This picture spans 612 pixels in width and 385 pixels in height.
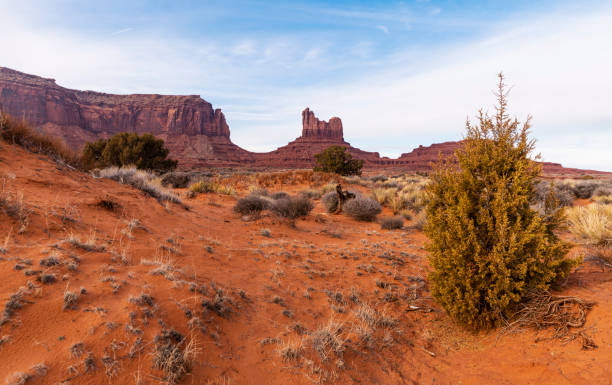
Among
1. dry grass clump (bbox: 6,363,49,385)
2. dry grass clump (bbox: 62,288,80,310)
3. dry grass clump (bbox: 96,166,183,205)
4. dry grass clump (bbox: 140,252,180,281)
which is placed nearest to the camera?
dry grass clump (bbox: 6,363,49,385)

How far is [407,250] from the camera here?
814cm

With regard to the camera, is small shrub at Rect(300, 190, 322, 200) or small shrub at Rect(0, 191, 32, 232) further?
small shrub at Rect(300, 190, 322, 200)

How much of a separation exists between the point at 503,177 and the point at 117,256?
541cm

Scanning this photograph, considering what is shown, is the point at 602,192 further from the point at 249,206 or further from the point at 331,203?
the point at 249,206

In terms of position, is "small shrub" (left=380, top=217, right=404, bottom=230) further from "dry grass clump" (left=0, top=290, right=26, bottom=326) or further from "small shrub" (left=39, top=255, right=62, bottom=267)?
"dry grass clump" (left=0, top=290, right=26, bottom=326)

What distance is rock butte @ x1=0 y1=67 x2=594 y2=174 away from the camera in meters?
93.1

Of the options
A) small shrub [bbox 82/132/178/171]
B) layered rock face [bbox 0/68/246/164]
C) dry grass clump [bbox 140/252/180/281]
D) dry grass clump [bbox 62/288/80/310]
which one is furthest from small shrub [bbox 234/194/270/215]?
layered rock face [bbox 0/68/246/164]

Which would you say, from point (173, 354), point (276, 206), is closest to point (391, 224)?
point (276, 206)

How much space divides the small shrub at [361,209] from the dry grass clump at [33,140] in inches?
393

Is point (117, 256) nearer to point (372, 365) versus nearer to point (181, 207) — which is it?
point (372, 365)

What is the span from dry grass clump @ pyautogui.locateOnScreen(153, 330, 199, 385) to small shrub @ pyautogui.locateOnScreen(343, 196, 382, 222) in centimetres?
988

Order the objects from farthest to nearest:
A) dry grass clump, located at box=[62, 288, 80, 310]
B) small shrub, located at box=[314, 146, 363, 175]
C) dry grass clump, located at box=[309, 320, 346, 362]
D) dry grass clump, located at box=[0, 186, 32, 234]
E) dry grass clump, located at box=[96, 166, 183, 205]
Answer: small shrub, located at box=[314, 146, 363, 175], dry grass clump, located at box=[96, 166, 183, 205], dry grass clump, located at box=[0, 186, 32, 234], dry grass clump, located at box=[309, 320, 346, 362], dry grass clump, located at box=[62, 288, 80, 310]

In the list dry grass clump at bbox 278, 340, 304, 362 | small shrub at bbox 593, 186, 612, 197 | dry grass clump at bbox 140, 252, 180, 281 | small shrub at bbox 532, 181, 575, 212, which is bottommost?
dry grass clump at bbox 278, 340, 304, 362

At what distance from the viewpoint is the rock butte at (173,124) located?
93.1 m
